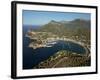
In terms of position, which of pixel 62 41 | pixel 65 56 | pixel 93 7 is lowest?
pixel 65 56

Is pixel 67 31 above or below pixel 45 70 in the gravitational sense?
above

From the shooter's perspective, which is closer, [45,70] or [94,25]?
[45,70]

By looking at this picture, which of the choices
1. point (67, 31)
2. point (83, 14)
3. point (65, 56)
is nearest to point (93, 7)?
point (83, 14)

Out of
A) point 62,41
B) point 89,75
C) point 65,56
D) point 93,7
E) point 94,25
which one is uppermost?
point 93,7

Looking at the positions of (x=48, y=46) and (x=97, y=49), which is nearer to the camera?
(x=48, y=46)

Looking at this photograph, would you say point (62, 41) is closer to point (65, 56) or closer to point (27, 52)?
point (65, 56)

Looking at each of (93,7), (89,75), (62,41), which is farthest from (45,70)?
(93,7)
